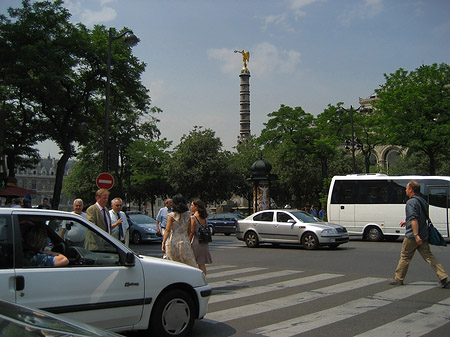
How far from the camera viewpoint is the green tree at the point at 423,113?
29.7 metres

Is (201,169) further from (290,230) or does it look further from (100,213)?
(100,213)

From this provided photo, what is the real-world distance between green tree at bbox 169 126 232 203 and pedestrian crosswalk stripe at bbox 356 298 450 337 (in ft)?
123

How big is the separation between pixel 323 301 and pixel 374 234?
15.8 meters

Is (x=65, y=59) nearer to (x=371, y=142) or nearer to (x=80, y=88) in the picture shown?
(x=80, y=88)

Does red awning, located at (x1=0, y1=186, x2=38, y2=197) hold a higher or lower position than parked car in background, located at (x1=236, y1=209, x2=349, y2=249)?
higher

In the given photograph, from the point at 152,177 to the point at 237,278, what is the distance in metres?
37.3

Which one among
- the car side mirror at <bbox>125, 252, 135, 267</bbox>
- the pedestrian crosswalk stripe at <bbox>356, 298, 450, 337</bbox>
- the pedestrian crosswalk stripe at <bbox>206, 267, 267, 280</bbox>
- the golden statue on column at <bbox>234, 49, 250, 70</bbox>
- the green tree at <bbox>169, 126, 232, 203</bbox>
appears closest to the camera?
the car side mirror at <bbox>125, 252, 135, 267</bbox>

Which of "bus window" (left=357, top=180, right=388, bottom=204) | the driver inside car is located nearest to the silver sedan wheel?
the driver inside car

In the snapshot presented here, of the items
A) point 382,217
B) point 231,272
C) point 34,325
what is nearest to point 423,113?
point 382,217

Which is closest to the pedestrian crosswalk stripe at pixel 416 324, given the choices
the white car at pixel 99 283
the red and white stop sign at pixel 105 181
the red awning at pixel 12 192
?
the white car at pixel 99 283

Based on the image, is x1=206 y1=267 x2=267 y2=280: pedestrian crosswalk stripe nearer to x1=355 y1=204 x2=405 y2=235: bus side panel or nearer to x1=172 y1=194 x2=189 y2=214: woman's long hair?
x1=172 y1=194 x2=189 y2=214: woman's long hair

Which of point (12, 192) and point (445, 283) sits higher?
point (12, 192)

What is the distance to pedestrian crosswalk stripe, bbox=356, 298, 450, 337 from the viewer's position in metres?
5.78

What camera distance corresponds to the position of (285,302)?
25.6 feet
